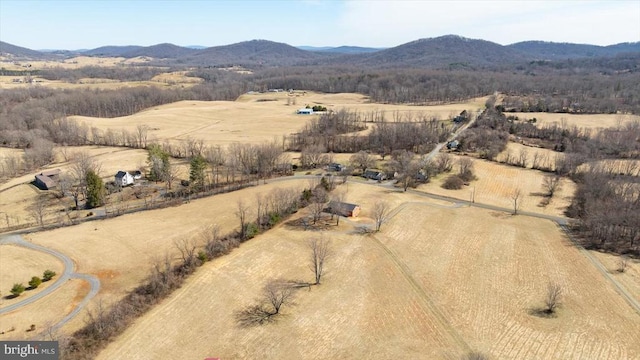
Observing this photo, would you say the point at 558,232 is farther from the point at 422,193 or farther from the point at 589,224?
the point at 422,193

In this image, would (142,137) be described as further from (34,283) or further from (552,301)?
(552,301)

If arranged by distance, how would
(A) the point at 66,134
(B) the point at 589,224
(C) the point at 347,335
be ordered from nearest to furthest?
(C) the point at 347,335
(B) the point at 589,224
(A) the point at 66,134

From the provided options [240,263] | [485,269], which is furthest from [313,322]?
[485,269]

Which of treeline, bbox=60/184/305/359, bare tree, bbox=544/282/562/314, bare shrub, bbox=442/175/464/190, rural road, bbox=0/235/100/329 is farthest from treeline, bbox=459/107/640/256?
rural road, bbox=0/235/100/329

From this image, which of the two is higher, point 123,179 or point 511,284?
point 123,179

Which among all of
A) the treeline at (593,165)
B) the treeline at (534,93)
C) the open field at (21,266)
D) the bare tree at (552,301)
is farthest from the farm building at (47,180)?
the treeline at (534,93)

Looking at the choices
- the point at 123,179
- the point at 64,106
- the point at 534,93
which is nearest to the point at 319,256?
the point at 123,179

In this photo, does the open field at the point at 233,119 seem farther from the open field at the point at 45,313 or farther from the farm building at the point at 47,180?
the open field at the point at 45,313
